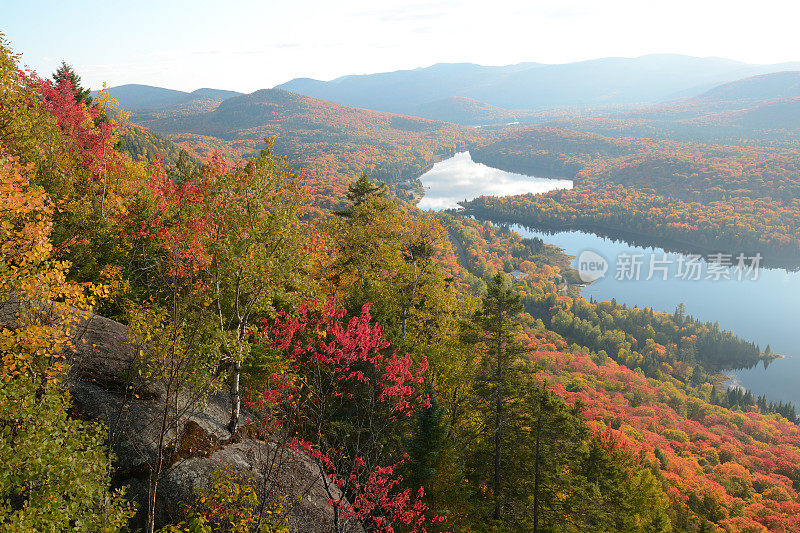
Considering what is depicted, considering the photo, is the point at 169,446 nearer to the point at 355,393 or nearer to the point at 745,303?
the point at 355,393

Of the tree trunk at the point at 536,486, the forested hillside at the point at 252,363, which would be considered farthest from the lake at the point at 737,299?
the tree trunk at the point at 536,486

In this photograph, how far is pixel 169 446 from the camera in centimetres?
1455

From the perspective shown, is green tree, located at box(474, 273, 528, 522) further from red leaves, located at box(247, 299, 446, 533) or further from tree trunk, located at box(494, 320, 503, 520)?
red leaves, located at box(247, 299, 446, 533)

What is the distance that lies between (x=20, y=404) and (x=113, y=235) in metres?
17.9

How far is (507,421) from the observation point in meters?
26.0

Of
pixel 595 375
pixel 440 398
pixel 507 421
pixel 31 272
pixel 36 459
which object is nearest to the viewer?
pixel 36 459

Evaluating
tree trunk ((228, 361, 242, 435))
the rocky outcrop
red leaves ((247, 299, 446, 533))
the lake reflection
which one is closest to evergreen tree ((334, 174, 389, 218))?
red leaves ((247, 299, 446, 533))

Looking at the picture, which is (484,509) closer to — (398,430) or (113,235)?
(398,430)

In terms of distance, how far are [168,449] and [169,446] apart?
18cm

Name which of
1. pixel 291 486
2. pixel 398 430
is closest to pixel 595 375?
pixel 398 430

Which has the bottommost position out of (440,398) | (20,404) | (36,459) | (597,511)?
(597,511)

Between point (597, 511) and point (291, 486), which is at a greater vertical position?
point (291, 486)

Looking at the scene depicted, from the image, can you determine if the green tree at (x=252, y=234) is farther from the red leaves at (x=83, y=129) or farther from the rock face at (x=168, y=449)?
the red leaves at (x=83, y=129)

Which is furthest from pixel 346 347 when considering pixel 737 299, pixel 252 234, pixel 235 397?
pixel 737 299
